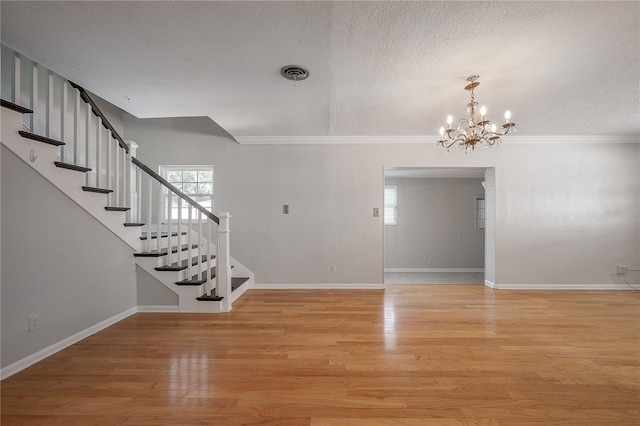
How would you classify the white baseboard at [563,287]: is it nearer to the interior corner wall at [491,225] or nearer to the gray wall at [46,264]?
the interior corner wall at [491,225]

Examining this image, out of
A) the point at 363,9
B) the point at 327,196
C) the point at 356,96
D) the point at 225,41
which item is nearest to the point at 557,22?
the point at 363,9

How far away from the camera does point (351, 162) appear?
4.48 meters

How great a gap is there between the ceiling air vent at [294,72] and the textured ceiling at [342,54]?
0.06m

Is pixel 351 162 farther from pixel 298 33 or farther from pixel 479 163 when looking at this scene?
pixel 298 33

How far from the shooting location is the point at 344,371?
79.5 inches

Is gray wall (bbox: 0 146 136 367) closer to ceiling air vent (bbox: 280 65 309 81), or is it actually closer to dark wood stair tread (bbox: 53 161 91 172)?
dark wood stair tread (bbox: 53 161 91 172)

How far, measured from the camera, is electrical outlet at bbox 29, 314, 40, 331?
6.87 ft

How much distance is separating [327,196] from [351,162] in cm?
69

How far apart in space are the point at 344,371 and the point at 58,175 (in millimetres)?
2933

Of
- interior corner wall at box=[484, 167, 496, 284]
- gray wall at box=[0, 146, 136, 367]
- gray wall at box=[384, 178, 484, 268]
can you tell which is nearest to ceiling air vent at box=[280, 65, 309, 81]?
gray wall at box=[0, 146, 136, 367]

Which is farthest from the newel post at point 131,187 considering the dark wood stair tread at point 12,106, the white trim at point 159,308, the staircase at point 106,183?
the dark wood stair tread at point 12,106

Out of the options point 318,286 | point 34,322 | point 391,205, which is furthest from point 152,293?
point 391,205

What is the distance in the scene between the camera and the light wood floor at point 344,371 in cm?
159

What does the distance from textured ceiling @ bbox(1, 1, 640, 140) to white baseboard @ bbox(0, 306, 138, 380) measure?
7.87ft
